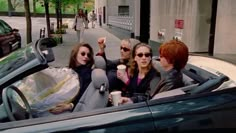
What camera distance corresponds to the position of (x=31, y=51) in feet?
9.16

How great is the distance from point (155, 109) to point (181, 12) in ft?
30.8

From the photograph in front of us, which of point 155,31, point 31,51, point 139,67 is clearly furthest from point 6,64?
point 155,31

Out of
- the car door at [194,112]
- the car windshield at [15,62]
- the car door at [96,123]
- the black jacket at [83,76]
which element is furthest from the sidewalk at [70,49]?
the car door at [194,112]

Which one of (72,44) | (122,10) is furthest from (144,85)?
(122,10)

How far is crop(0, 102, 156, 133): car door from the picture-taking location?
2133mm

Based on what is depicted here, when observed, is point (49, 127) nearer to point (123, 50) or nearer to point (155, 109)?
point (155, 109)

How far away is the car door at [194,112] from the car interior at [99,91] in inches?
5.0

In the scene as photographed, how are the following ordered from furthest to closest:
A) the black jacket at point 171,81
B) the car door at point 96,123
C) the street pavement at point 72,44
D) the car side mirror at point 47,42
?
Result: the street pavement at point 72,44 → the car side mirror at point 47,42 → the black jacket at point 171,81 → the car door at point 96,123

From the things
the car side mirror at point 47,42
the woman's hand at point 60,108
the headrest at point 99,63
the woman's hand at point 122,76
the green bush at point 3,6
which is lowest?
the woman's hand at point 60,108

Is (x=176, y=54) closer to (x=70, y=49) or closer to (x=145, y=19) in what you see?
(x=70, y=49)

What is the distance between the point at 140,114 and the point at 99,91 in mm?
680

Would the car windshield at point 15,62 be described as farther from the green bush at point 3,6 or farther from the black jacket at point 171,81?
the green bush at point 3,6

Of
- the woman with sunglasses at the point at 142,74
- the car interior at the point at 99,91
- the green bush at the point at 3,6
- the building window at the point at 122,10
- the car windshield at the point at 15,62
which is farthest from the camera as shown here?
the green bush at the point at 3,6

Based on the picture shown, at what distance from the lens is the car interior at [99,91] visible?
240 cm
